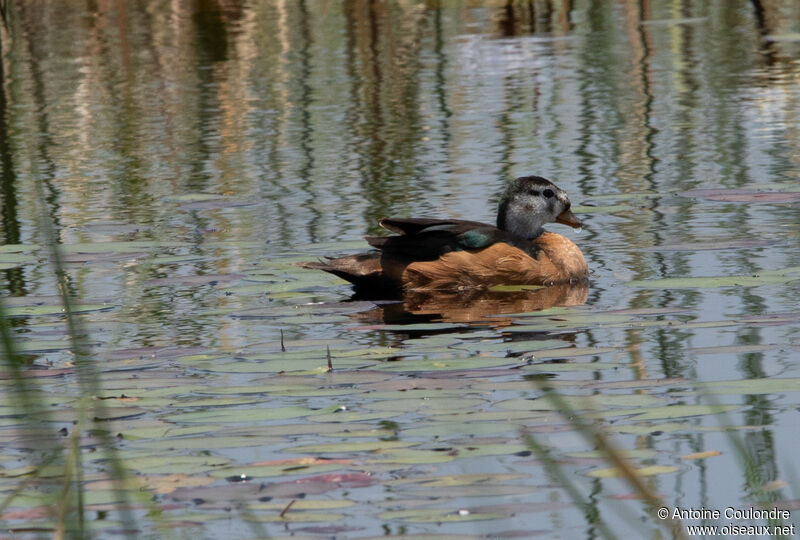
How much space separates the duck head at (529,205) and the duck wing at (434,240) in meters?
0.49

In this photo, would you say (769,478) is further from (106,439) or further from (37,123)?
(37,123)

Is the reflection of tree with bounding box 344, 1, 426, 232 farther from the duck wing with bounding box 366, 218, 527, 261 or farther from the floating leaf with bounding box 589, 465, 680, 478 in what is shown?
the floating leaf with bounding box 589, 465, 680, 478

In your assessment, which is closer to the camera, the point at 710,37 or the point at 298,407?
the point at 298,407

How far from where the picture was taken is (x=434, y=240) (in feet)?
26.9

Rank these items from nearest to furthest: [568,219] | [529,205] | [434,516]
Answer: [434,516]
[529,205]
[568,219]

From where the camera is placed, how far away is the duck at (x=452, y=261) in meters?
8.02

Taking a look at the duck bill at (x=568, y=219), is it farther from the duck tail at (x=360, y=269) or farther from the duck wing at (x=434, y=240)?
the duck tail at (x=360, y=269)

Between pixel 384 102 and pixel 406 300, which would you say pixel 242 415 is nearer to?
pixel 406 300

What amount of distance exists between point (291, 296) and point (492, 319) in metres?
1.21

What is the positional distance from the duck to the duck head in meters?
0.37

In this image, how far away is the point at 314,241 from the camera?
356 inches

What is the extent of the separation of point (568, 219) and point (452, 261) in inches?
42.0

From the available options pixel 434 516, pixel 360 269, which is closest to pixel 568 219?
pixel 360 269

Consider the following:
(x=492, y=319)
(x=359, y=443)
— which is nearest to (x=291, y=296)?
(x=492, y=319)
